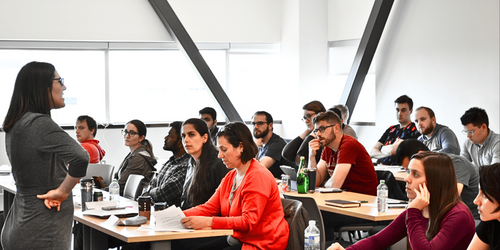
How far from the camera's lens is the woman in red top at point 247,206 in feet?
10.1

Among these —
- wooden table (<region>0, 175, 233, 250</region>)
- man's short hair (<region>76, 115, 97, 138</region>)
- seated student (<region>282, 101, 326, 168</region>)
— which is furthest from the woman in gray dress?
man's short hair (<region>76, 115, 97, 138</region>)

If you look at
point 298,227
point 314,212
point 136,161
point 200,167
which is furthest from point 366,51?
point 298,227

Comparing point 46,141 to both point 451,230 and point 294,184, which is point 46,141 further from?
point 294,184

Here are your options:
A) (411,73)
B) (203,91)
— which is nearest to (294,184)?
(411,73)

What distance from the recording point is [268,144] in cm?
603

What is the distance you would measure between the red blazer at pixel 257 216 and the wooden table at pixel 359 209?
0.68 meters

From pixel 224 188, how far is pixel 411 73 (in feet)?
18.7

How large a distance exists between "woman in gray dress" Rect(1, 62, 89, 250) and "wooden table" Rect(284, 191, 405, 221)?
1884 millimetres

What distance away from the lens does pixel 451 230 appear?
8.27ft

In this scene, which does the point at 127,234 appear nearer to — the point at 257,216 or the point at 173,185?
the point at 257,216

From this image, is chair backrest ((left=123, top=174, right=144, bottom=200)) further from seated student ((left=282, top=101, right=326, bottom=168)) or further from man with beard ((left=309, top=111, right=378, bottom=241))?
seated student ((left=282, top=101, right=326, bottom=168))

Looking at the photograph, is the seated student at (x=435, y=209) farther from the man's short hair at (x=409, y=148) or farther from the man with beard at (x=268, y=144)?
the man with beard at (x=268, y=144)

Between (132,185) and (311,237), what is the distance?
2302 mm

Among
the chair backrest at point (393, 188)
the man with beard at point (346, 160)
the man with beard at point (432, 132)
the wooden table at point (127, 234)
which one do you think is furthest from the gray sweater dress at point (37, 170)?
the man with beard at point (432, 132)
